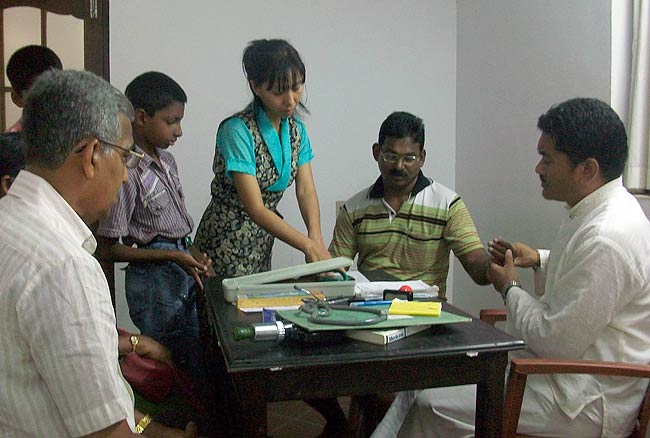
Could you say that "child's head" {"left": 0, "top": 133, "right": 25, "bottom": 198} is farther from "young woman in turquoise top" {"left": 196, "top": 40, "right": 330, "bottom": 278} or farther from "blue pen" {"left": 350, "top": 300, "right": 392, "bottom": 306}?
"blue pen" {"left": 350, "top": 300, "right": 392, "bottom": 306}

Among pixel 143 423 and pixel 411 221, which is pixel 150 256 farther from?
pixel 411 221

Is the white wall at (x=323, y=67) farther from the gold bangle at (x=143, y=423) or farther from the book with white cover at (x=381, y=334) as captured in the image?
the book with white cover at (x=381, y=334)

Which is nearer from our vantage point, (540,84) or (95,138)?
(95,138)

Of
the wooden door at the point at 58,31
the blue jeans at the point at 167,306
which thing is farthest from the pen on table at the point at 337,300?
the wooden door at the point at 58,31

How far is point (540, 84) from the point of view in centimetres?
288

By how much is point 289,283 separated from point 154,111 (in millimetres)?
831

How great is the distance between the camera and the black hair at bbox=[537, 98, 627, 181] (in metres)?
1.69

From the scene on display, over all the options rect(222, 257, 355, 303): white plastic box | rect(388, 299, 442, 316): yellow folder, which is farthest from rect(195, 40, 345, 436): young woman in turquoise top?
rect(388, 299, 442, 316): yellow folder

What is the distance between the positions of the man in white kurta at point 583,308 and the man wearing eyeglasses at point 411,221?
730mm

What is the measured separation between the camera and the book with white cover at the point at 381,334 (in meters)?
1.29

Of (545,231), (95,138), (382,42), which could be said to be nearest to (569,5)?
(545,231)

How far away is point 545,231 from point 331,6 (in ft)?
5.66

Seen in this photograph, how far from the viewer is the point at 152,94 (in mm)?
2146

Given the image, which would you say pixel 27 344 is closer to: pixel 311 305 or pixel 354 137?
pixel 311 305
